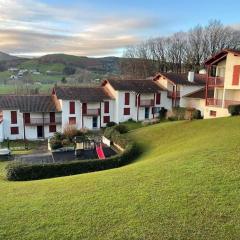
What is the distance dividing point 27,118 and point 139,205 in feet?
112

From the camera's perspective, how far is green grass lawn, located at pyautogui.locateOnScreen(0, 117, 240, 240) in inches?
320

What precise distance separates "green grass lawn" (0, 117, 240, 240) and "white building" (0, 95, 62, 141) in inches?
1116

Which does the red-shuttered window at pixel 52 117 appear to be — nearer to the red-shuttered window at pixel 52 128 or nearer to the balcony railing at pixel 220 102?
the red-shuttered window at pixel 52 128

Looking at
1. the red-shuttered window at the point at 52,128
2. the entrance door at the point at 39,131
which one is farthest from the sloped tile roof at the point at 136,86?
the entrance door at the point at 39,131

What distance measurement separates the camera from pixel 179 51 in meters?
76.9

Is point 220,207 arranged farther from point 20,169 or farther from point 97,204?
point 20,169

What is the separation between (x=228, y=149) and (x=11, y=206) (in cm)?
1109

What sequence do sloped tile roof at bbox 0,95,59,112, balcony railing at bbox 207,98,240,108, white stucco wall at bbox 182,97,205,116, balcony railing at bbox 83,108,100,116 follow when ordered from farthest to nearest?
1. balcony railing at bbox 83,108,100,116
2. white stucco wall at bbox 182,97,205,116
3. sloped tile roof at bbox 0,95,59,112
4. balcony railing at bbox 207,98,240,108

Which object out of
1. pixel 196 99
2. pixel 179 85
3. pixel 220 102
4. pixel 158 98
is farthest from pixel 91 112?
pixel 220 102

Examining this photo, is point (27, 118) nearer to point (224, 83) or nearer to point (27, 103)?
point (27, 103)

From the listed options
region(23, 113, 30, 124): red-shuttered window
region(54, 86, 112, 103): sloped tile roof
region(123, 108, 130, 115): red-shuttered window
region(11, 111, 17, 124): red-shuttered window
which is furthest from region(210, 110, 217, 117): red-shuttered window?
region(11, 111, 17, 124): red-shuttered window

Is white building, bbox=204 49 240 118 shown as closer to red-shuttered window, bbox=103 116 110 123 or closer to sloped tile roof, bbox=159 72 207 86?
sloped tile roof, bbox=159 72 207 86

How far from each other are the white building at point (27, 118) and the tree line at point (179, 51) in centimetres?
3980

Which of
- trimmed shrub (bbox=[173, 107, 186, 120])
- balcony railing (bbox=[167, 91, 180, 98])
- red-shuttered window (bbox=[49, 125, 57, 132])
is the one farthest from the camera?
balcony railing (bbox=[167, 91, 180, 98])
